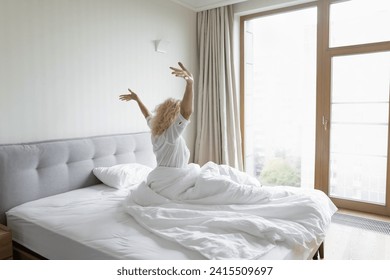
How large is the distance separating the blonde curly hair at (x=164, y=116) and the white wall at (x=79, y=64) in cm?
90

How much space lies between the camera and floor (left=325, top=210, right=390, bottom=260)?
2.32m

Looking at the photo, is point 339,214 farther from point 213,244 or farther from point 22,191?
point 22,191

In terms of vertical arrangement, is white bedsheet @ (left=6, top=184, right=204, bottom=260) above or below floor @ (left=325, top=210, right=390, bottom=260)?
above

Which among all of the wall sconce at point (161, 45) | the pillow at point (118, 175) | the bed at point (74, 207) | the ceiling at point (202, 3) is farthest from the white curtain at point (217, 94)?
the pillow at point (118, 175)

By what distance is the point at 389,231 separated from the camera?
279 cm

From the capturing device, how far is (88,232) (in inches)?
63.8

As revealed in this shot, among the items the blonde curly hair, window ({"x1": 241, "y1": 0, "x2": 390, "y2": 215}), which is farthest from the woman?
window ({"x1": 241, "y1": 0, "x2": 390, "y2": 215})

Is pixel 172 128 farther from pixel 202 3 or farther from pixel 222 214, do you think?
pixel 202 3

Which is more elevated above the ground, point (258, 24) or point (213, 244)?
point (258, 24)

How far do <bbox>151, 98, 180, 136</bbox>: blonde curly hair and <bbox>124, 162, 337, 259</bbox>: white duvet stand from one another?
0.30 metres

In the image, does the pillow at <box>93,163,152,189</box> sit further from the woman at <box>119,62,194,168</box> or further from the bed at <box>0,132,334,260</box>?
the woman at <box>119,62,194,168</box>
